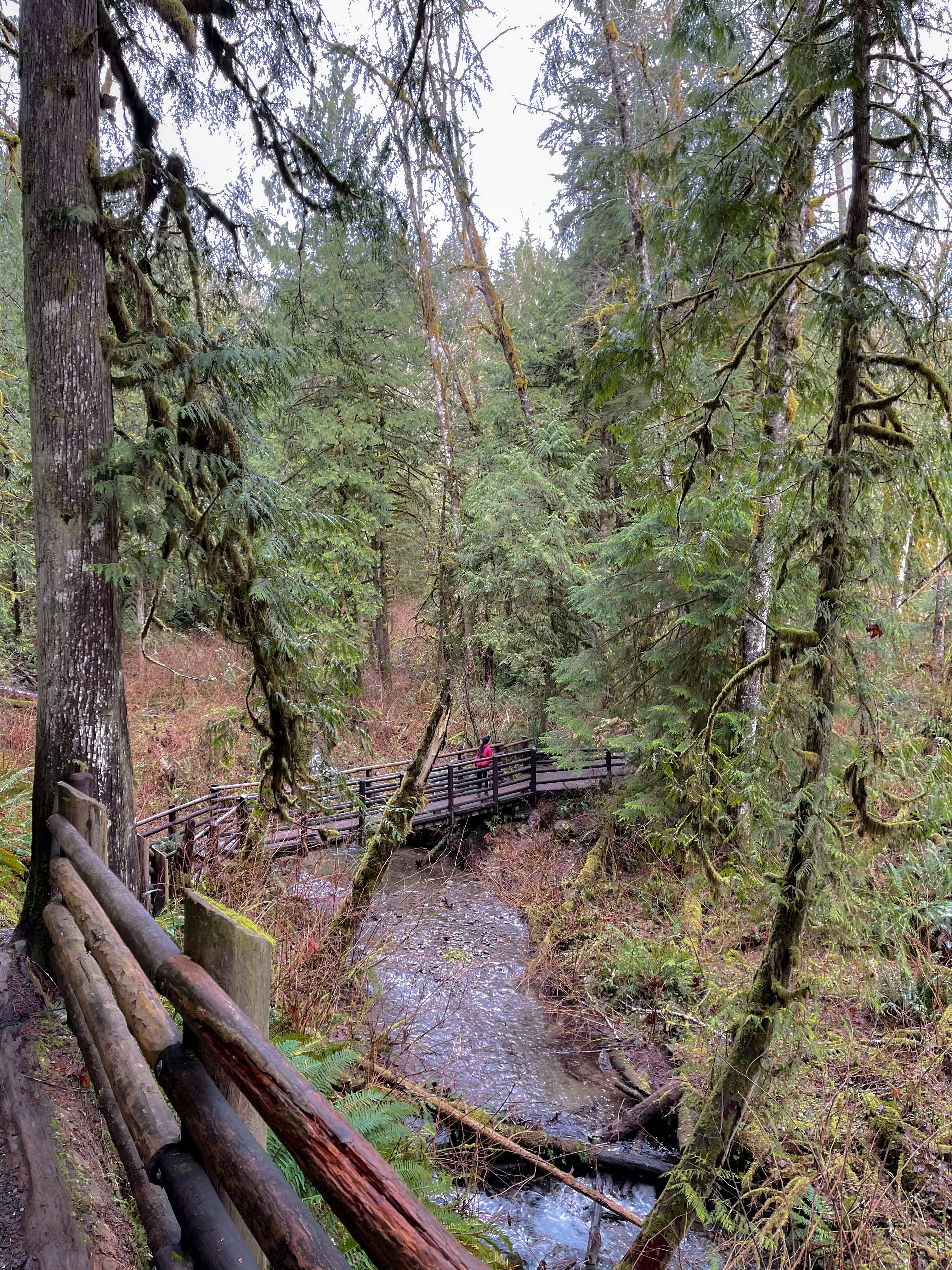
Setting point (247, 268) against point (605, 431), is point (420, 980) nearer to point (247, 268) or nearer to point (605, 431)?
point (247, 268)

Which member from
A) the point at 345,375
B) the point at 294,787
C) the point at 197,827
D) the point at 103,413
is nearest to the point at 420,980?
the point at 197,827

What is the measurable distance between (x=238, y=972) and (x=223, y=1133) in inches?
14.4

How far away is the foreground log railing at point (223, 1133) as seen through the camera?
4.01ft

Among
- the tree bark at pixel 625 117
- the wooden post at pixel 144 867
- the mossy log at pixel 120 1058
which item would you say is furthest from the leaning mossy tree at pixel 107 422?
the tree bark at pixel 625 117

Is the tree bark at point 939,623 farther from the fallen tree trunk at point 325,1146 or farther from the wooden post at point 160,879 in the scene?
the fallen tree trunk at point 325,1146

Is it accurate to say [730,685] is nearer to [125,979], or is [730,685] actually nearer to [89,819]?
[125,979]

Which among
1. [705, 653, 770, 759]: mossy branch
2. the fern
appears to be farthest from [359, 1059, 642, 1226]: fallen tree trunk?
[705, 653, 770, 759]: mossy branch

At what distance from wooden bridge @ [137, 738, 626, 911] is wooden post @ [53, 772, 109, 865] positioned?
99 cm

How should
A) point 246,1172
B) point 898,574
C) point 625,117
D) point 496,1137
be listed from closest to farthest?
point 246,1172, point 898,574, point 496,1137, point 625,117

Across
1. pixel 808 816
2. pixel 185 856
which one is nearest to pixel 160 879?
pixel 185 856

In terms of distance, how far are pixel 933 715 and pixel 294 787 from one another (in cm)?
437

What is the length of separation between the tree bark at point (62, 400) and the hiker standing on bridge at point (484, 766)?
9.18 metres

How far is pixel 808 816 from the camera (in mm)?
3141

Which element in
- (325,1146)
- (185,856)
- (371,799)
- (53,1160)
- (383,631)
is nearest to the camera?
(325,1146)
